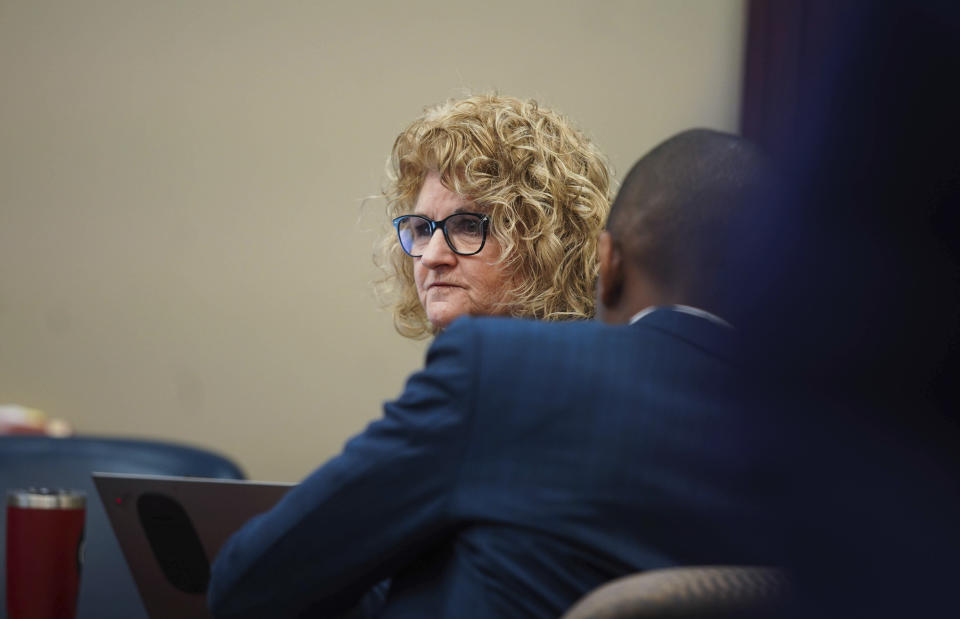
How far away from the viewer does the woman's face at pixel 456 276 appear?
1618 millimetres

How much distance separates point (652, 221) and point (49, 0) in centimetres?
301

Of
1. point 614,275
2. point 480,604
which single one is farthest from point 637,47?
point 480,604

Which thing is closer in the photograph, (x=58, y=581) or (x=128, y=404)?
(x=58, y=581)

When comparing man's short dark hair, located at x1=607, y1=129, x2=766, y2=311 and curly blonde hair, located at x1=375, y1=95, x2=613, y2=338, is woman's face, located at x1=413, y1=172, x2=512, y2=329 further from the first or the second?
man's short dark hair, located at x1=607, y1=129, x2=766, y2=311

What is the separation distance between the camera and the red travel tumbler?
3.85 feet

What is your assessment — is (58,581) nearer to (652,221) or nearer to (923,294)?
(652,221)

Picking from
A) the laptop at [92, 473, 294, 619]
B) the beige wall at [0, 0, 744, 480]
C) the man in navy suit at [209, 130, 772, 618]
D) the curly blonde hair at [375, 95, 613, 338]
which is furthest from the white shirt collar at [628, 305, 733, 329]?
the beige wall at [0, 0, 744, 480]

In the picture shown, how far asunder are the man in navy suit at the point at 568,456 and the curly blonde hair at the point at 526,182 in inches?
27.6

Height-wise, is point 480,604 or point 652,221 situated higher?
point 652,221

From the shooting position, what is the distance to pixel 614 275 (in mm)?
941

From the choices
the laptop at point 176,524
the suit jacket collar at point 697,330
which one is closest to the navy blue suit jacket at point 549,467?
the suit jacket collar at point 697,330

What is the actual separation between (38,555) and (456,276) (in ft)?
2.48

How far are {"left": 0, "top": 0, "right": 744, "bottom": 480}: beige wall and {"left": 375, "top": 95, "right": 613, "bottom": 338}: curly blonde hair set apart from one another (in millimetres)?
1474

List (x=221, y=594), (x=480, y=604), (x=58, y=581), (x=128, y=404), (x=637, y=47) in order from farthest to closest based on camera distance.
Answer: (x=637, y=47)
(x=128, y=404)
(x=58, y=581)
(x=221, y=594)
(x=480, y=604)
